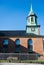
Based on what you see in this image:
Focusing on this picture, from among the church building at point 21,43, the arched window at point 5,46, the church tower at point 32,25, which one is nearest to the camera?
the church building at point 21,43

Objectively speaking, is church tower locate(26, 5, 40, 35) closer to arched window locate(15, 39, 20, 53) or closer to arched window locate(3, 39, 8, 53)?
arched window locate(15, 39, 20, 53)

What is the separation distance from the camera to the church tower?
1784 inches

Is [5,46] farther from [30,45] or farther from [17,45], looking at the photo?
[30,45]

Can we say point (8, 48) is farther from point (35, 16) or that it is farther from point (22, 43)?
point (35, 16)

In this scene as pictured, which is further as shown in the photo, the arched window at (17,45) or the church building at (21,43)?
the arched window at (17,45)

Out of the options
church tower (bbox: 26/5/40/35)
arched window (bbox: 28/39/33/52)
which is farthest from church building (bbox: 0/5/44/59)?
church tower (bbox: 26/5/40/35)

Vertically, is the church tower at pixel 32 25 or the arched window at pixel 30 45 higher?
the church tower at pixel 32 25

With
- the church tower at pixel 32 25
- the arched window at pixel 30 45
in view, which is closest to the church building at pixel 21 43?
the arched window at pixel 30 45

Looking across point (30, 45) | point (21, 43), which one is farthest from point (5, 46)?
point (30, 45)

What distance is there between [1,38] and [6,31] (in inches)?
162

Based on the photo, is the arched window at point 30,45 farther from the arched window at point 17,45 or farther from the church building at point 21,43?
the arched window at point 17,45

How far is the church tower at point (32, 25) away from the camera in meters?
45.3

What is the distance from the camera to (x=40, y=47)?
4144 cm

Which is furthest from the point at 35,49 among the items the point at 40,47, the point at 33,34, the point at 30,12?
the point at 30,12
